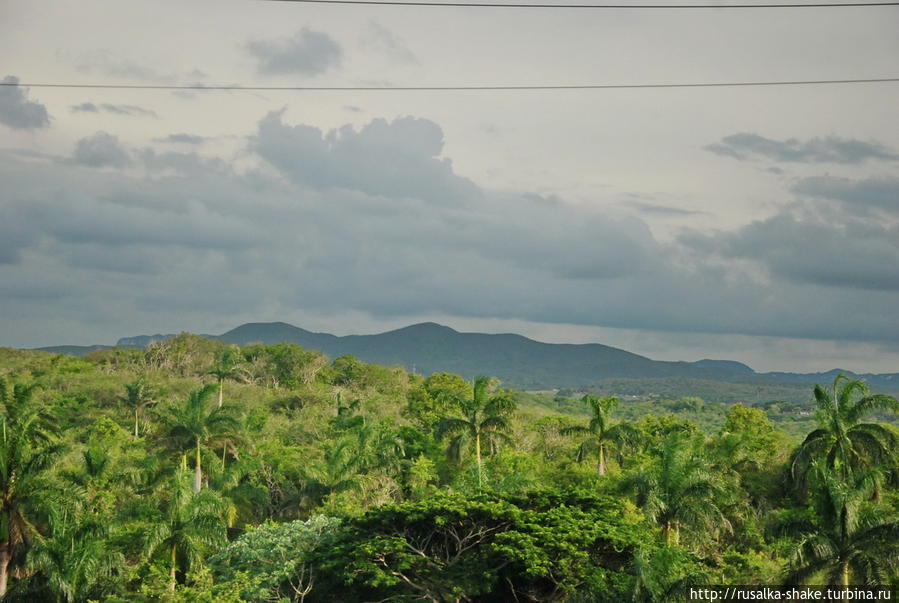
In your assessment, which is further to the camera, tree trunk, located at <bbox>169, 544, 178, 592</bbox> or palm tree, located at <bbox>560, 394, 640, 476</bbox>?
palm tree, located at <bbox>560, 394, 640, 476</bbox>

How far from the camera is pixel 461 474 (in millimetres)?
49906

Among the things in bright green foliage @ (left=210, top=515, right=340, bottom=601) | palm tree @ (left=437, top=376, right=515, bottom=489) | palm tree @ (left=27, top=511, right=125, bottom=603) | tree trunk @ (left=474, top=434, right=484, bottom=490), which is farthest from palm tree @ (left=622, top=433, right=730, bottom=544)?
palm tree @ (left=27, top=511, right=125, bottom=603)

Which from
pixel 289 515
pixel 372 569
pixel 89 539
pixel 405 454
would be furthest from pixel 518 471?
pixel 89 539

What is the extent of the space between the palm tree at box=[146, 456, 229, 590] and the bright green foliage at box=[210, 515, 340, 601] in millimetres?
926

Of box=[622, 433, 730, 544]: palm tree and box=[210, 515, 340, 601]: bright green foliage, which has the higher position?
box=[622, 433, 730, 544]: palm tree

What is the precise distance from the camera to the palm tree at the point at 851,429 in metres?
40.1

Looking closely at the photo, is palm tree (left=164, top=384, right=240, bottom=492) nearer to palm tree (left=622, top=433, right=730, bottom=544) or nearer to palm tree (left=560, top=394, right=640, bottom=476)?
palm tree (left=560, top=394, right=640, bottom=476)

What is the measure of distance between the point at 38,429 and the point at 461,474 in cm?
2190

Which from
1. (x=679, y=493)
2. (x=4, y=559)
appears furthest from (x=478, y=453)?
(x=4, y=559)

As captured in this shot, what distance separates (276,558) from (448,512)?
25.2 ft

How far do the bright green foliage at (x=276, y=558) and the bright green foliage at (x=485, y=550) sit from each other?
38.8 inches

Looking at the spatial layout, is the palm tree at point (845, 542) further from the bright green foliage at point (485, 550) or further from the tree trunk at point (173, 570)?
the tree trunk at point (173, 570)

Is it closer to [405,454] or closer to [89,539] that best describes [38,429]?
[89,539]

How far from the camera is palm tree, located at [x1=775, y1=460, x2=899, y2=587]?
2750 centimetres
